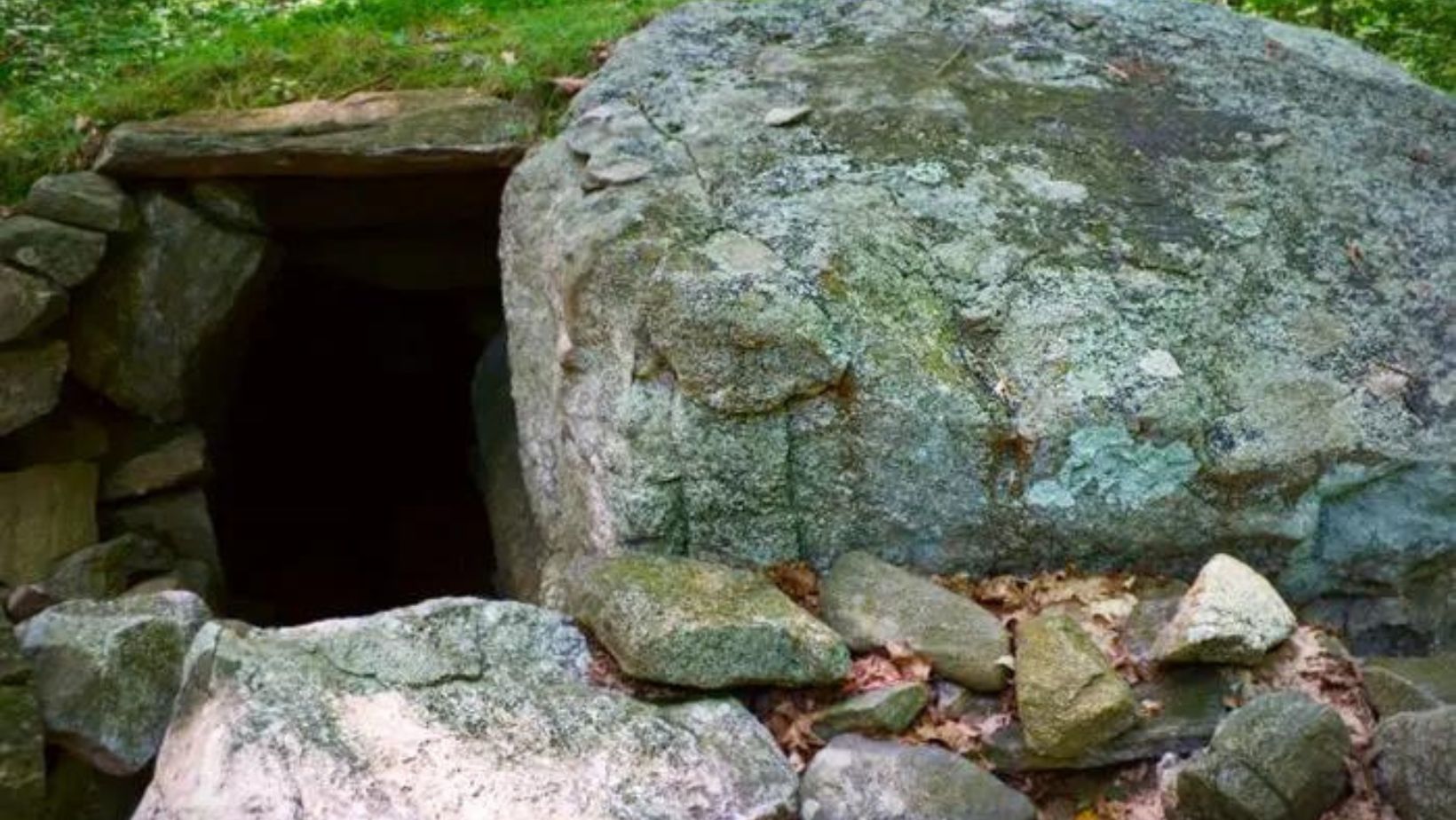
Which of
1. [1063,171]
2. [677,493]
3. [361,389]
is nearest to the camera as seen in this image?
[677,493]

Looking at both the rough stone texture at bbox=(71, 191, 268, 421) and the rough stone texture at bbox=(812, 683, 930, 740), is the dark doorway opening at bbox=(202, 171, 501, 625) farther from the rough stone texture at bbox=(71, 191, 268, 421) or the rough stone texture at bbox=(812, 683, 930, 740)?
the rough stone texture at bbox=(812, 683, 930, 740)

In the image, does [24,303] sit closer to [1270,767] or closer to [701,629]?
[701,629]

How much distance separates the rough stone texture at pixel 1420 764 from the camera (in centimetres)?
310

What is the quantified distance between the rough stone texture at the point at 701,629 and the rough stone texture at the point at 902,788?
0.24 metres

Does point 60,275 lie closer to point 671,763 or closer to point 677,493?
point 677,493

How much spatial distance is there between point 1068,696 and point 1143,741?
8.8 inches

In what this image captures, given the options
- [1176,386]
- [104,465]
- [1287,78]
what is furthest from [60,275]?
[1287,78]

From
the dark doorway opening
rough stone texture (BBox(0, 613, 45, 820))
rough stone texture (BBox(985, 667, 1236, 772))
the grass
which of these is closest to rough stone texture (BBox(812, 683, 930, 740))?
rough stone texture (BBox(985, 667, 1236, 772))

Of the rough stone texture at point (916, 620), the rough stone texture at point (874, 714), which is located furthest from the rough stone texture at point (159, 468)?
the rough stone texture at point (874, 714)

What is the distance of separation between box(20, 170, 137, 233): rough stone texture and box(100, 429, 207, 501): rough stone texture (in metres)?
1.08

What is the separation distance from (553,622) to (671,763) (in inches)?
22.2

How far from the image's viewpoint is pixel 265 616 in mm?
8062

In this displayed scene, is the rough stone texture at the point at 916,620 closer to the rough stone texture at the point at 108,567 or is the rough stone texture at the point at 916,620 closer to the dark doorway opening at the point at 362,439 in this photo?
the rough stone texture at the point at 108,567

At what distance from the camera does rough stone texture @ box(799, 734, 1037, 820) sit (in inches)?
129
